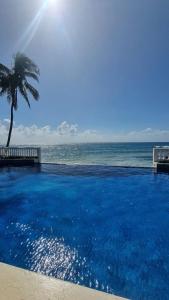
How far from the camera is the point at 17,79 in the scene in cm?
1884

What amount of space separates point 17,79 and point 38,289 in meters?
18.6

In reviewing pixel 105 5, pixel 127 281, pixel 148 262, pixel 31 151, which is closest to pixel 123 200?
pixel 148 262

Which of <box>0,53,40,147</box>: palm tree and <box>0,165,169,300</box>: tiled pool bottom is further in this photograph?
<box>0,53,40,147</box>: palm tree

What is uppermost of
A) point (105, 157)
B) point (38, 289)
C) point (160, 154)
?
point (160, 154)

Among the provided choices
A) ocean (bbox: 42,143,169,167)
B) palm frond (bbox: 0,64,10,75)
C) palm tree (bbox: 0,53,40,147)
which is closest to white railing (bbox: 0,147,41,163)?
palm tree (bbox: 0,53,40,147)

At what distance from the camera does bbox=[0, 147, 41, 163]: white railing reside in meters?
16.6

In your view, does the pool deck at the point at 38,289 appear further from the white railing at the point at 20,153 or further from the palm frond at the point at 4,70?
the palm frond at the point at 4,70

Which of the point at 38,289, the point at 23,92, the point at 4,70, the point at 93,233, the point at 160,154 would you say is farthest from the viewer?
the point at 23,92

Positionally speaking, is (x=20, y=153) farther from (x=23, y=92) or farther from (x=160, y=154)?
(x=160, y=154)

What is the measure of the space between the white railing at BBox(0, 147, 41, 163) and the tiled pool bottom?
612 cm

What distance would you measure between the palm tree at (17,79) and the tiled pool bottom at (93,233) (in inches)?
408

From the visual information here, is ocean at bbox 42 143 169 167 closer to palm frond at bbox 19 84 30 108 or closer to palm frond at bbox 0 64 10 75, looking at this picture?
palm frond at bbox 19 84 30 108

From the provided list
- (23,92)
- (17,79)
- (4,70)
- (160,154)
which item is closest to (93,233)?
(160,154)

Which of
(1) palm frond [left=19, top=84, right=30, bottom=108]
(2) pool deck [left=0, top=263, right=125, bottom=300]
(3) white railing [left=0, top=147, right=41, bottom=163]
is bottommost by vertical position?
(2) pool deck [left=0, top=263, right=125, bottom=300]
